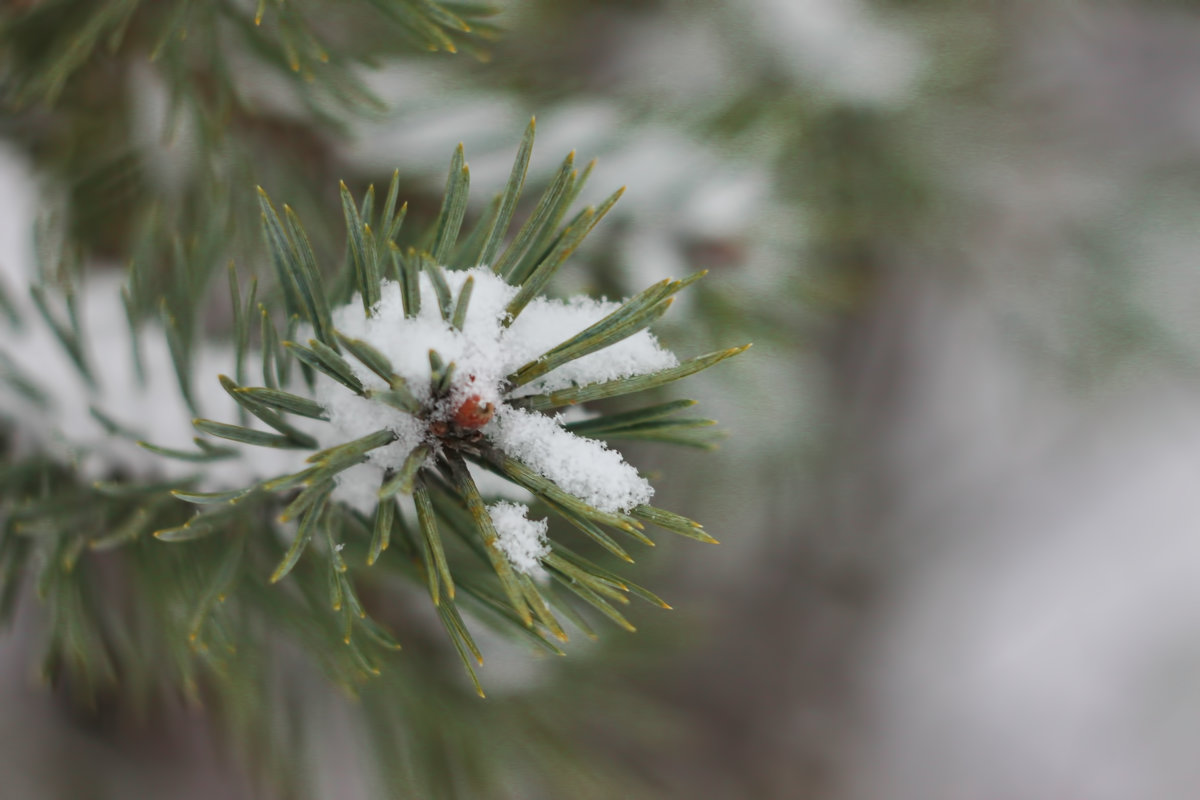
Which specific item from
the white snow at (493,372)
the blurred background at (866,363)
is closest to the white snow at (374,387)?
the white snow at (493,372)

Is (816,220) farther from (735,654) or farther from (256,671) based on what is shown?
(735,654)

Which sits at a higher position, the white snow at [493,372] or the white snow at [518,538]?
the white snow at [493,372]

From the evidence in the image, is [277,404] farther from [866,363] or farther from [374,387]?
[866,363]

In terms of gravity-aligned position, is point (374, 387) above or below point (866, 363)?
below

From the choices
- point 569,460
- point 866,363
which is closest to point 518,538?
point 569,460

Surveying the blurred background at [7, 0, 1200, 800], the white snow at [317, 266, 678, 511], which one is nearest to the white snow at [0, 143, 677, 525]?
the white snow at [317, 266, 678, 511]

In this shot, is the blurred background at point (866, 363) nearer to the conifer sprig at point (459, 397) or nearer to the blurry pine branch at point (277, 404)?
the blurry pine branch at point (277, 404)
